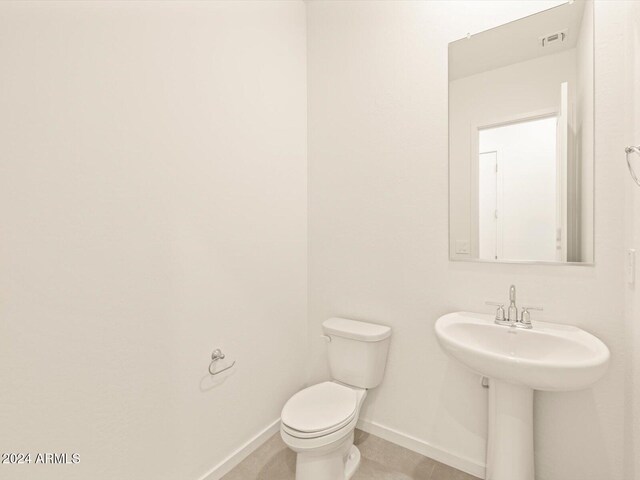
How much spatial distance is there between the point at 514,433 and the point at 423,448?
1.94 feet

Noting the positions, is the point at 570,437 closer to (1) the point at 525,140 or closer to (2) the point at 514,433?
(2) the point at 514,433

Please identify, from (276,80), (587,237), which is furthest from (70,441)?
(587,237)

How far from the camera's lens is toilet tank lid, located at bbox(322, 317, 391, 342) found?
5.46 ft

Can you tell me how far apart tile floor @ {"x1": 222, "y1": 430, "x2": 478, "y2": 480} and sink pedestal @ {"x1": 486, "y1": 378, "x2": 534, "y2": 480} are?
346 millimetres

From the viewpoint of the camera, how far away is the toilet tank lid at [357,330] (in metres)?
1.66

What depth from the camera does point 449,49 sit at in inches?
61.8

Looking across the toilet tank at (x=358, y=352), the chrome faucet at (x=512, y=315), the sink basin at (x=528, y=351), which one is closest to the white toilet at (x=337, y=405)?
the toilet tank at (x=358, y=352)

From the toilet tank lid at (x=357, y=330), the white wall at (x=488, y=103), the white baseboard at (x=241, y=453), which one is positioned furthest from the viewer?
the toilet tank lid at (x=357, y=330)

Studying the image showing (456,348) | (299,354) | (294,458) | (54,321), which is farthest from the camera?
(299,354)

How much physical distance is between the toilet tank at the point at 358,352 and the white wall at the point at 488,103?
2.03ft

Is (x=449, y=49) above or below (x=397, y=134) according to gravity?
above

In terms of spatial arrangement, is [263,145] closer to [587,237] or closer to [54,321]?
[54,321]

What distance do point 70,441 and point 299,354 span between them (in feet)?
4.10

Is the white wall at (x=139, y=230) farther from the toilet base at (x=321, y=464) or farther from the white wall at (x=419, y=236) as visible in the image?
the toilet base at (x=321, y=464)
